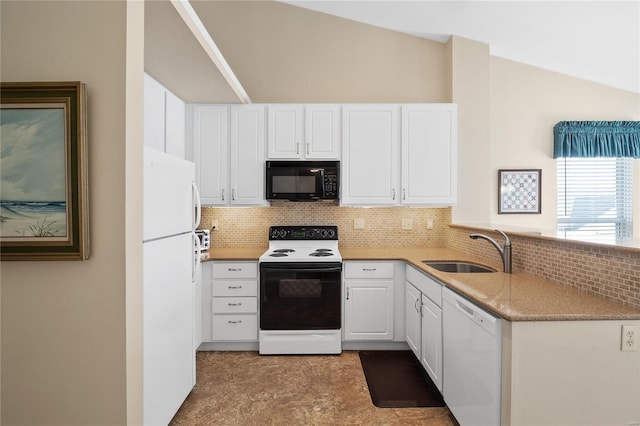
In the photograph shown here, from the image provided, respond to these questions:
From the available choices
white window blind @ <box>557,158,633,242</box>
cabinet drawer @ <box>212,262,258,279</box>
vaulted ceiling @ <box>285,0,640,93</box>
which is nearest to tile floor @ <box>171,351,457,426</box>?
cabinet drawer @ <box>212,262,258,279</box>

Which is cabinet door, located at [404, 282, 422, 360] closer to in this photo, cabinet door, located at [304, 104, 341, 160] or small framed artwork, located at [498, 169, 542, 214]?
cabinet door, located at [304, 104, 341, 160]

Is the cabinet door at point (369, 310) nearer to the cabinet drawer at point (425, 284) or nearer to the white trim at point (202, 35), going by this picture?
the cabinet drawer at point (425, 284)

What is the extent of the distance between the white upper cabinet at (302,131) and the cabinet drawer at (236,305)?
1366mm

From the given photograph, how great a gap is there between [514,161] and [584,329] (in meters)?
2.94

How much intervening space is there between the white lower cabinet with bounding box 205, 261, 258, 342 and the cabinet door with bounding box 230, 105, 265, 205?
2.40 feet

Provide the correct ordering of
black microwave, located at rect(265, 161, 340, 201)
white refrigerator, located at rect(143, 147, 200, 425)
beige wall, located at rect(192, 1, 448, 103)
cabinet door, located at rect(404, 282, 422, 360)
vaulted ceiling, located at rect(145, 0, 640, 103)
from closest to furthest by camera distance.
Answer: white refrigerator, located at rect(143, 147, 200, 425)
vaulted ceiling, located at rect(145, 0, 640, 103)
cabinet door, located at rect(404, 282, 422, 360)
black microwave, located at rect(265, 161, 340, 201)
beige wall, located at rect(192, 1, 448, 103)

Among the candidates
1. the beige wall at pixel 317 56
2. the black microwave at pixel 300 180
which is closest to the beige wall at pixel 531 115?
the beige wall at pixel 317 56

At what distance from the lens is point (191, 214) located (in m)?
2.21

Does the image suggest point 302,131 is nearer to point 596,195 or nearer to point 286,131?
point 286,131

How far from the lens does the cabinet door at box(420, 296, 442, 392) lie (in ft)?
6.98

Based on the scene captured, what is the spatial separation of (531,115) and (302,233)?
3.04 m

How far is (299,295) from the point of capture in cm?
283

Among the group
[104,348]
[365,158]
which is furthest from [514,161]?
[104,348]

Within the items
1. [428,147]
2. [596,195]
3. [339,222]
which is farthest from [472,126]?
[596,195]
